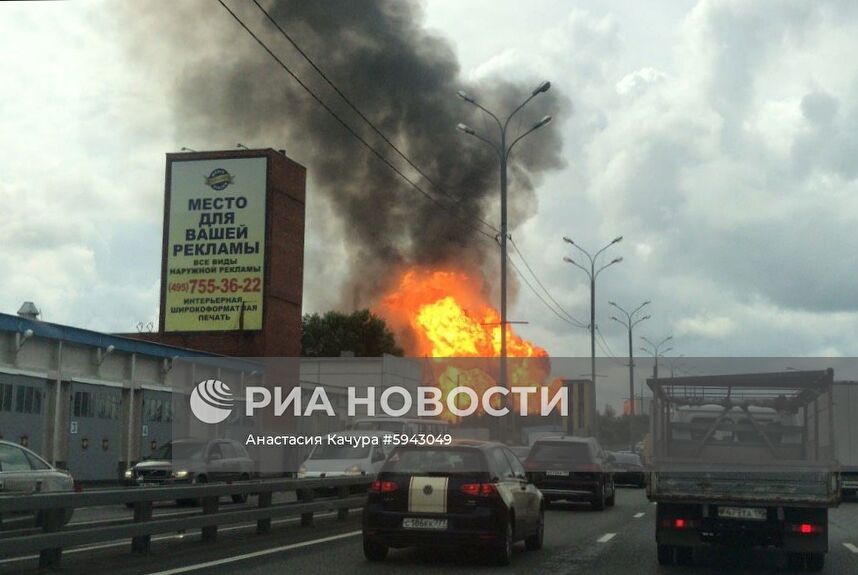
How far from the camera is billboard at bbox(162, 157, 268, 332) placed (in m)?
51.7

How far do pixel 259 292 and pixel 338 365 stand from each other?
12.5 m

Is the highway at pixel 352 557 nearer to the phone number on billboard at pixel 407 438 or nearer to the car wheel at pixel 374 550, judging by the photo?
the car wheel at pixel 374 550

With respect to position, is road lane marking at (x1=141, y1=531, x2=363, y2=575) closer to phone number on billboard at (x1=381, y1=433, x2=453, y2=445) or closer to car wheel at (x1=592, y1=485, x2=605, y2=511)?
car wheel at (x1=592, y1=485, x2=605, y2=511)

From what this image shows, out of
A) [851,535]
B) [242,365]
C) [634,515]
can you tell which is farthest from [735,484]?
[242,365]

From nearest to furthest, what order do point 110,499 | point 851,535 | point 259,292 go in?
point 110,499 → point 851,535 → point 259,292

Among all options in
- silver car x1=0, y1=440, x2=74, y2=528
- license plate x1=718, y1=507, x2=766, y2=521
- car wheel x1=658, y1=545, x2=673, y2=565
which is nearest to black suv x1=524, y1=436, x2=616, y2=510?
car wheel x1=658, y1=545, x2=673, y2=565

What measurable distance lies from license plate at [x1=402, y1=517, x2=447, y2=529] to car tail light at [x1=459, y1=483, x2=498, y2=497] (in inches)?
16.9

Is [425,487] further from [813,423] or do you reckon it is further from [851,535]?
[851,535]

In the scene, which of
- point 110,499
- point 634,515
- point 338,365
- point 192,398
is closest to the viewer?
point 110,499

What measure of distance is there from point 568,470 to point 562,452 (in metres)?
0.69

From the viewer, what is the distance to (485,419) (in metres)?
46.2

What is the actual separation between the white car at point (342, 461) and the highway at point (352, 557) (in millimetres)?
6059

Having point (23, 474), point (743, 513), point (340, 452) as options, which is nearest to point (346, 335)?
point (340, 452)

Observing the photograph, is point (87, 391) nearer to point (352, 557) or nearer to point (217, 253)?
point (217, 253)
